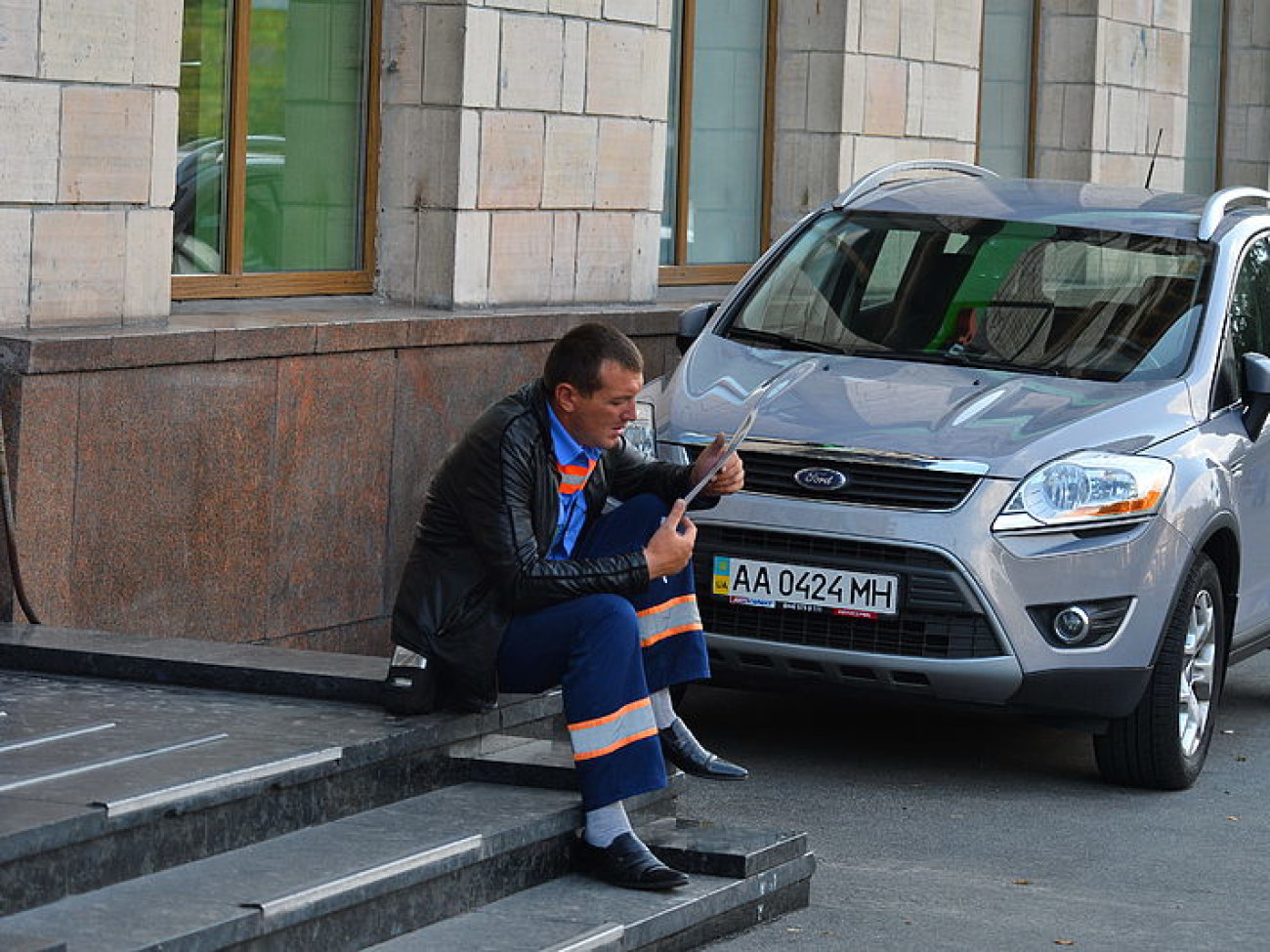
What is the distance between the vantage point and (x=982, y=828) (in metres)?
7.72

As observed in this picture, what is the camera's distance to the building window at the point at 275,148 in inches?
389

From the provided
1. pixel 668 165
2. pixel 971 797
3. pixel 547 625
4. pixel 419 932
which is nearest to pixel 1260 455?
pixel 971 797

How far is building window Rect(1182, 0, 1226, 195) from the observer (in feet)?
65.5

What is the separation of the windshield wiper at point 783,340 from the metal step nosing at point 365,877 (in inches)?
139

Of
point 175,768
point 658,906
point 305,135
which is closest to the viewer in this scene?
point 175,768

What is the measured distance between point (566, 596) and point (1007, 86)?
11498mm

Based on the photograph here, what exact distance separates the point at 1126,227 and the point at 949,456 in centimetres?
189

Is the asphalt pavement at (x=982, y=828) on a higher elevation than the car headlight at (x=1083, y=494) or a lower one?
lower

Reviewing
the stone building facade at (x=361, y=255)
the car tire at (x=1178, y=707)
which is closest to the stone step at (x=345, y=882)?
the stone building facade at (x=361, y=255)

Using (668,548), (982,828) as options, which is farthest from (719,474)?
(982,828)

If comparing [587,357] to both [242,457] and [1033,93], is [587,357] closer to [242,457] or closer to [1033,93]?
[242,457]

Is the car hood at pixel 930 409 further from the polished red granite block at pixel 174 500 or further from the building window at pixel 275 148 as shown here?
the building window at pixel 275 148

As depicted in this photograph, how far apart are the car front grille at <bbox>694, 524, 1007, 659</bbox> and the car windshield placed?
121 centimetres

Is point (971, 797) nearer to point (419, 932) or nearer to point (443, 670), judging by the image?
point (443, 670)
